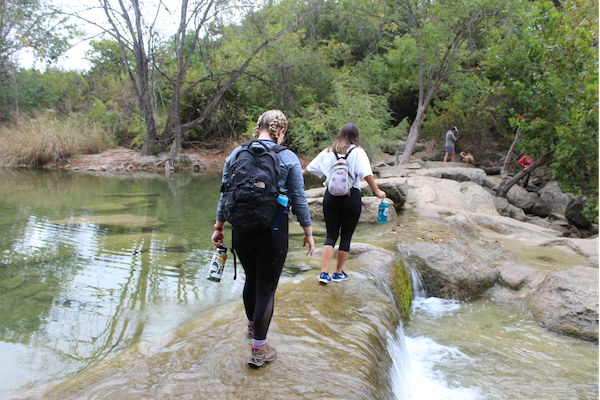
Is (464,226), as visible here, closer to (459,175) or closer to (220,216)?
(459,175)

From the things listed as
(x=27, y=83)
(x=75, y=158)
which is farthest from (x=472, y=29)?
(x=27, y=83)

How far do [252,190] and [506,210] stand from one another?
1121cm

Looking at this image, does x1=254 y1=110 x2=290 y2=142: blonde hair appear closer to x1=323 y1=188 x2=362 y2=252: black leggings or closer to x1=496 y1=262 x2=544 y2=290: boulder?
x1=323 y1=188 x2=362 y2=252: black leggings

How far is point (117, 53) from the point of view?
33.0m

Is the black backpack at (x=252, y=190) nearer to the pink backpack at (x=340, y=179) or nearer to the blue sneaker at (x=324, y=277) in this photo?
the pink backpack at (x=340, y=179)

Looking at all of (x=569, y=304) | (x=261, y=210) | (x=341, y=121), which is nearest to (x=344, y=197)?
(x=261, y=210)

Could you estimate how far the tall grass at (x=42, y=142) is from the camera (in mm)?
18266

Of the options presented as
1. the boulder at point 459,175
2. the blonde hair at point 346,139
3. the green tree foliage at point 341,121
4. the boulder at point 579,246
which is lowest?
the boulder at point 579,246

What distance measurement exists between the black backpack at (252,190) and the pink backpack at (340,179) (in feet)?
5.22

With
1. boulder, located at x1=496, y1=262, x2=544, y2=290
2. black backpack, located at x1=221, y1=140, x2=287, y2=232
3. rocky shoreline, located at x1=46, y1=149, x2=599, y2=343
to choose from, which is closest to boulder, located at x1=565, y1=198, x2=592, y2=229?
rocky shoreline, located at x1=46, y1=149, x2=599, y2=343

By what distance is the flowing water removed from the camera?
2.88 meters

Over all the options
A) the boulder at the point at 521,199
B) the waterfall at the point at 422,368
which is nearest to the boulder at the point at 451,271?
the waterfall at the point at 422,368

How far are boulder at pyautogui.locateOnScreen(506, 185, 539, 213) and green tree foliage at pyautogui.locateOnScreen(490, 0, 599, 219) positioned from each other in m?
3.16

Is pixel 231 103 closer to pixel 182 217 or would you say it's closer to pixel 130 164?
pixel 130 164
